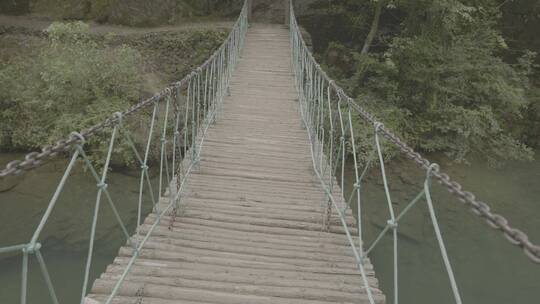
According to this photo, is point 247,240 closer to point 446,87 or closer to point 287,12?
point 446,87

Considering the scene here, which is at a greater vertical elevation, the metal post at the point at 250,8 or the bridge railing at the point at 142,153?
the metal post at the point at 250,8

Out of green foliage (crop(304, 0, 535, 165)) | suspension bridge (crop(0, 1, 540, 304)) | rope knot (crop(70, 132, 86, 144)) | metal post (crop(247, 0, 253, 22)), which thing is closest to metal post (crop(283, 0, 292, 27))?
metal post (crop(247, 0, 253, 22))

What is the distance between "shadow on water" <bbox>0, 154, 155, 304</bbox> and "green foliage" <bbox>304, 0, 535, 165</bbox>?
3794mm

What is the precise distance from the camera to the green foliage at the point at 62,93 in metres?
5.58

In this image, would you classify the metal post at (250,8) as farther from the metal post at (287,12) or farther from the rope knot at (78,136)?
the rope knot at (78,136)

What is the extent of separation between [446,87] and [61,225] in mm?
6342

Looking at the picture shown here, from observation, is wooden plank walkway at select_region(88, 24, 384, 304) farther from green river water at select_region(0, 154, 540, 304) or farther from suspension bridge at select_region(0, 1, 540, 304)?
green river water at select_region(0, 154, 540, 304)

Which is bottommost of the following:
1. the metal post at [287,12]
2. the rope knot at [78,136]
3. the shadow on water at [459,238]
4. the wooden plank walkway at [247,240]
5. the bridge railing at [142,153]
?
the shadow on water at [459,238]

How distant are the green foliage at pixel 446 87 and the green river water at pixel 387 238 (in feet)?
3.54

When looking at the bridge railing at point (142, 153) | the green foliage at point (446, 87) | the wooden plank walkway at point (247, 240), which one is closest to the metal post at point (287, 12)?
Result: the bridge railing at point (142, 153)

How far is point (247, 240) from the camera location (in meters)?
2.22

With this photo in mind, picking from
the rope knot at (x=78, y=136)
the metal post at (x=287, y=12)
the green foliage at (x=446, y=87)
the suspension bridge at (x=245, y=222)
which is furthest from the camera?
the metal post at (x=287, y=12)

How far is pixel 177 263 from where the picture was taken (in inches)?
74.8

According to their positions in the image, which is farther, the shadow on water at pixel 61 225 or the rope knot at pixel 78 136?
the shadow on water at pixel 61 225
